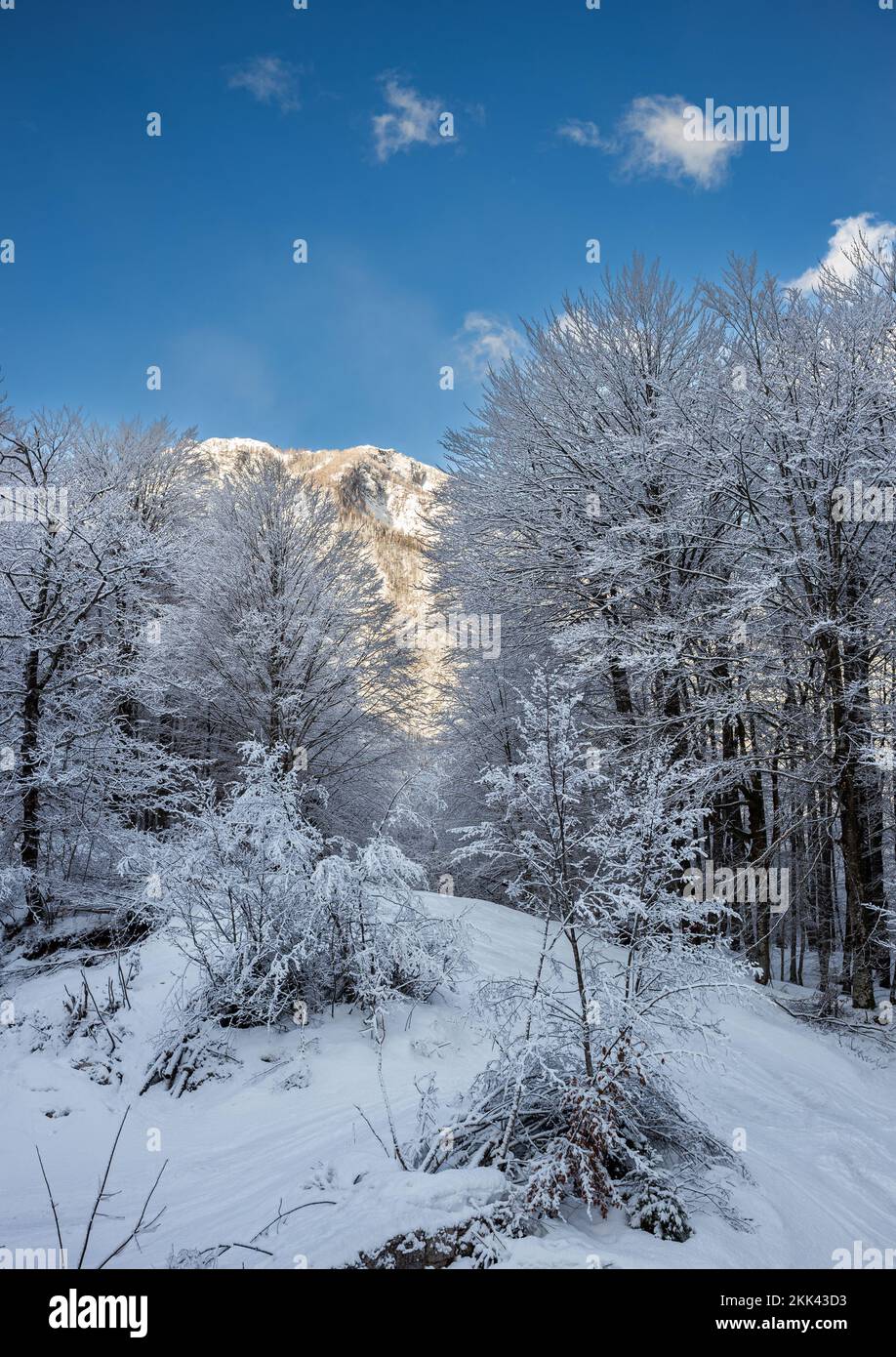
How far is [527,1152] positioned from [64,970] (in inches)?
227

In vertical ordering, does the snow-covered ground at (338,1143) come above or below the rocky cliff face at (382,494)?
below

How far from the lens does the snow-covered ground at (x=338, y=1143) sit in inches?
106

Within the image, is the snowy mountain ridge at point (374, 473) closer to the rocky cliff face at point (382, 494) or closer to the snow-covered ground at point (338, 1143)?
the rocky cliff face at point (382, 494)

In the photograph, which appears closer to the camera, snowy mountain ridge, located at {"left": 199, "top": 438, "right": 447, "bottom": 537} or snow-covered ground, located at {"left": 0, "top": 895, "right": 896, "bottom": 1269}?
snow-covered ground, located at {"left": 0, "top": 895, "right": 896, "bottom": 1269}

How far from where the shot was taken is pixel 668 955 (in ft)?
10.9

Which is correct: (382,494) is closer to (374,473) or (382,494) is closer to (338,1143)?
(374,473)

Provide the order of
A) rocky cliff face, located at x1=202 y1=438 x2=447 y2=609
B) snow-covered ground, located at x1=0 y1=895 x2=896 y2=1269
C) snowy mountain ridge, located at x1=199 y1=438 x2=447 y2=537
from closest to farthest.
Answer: snow-covered ground, located at x1=0 y1=895 x2=896 y2=1269, rocky cliff face, located at x1=202 y1=438 x2=447 y2=609, snowy mountain ridge, located at x1=199 y1=438 x2=447 y2=537

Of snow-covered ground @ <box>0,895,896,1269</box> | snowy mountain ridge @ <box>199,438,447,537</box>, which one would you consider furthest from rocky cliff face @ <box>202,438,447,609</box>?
snow-covered ground @ <box>0,895,896,1269</box>

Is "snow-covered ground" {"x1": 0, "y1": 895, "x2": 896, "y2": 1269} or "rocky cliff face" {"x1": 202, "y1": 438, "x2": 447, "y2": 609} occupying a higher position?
"rocky cliff face" {"x1": 202, "y1": 438, "x2": 447, "y2": 609}

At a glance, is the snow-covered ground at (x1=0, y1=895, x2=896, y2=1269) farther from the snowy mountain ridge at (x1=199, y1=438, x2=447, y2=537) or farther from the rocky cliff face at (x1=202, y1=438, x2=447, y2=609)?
the snowy mountain ridge at (x1=199, y1=438, x2=447, y2=537)

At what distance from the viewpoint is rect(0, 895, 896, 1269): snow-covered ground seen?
8.83 feet

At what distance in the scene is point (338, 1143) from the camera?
3.59 m

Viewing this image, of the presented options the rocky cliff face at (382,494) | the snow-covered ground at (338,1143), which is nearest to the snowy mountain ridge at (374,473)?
the rocky cliff face at (382,494)
